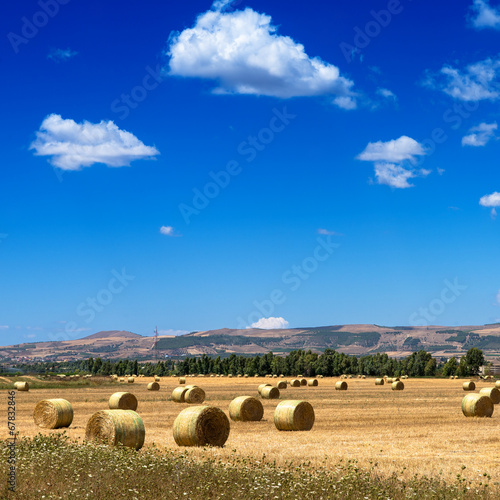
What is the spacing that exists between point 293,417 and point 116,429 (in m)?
8.79

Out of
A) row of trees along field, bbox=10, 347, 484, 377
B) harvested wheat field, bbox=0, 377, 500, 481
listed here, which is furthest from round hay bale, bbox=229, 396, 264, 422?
row of trees along field, bbox=10, 347, 484, 377

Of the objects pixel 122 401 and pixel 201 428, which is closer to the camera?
pixel 201 428

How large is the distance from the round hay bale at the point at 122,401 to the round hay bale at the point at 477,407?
56.1ft

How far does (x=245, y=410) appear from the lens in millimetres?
32562

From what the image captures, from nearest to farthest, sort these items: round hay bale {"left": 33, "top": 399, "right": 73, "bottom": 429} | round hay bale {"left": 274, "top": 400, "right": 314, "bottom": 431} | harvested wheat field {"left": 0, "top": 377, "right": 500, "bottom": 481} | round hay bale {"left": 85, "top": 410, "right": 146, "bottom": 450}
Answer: harvested wheat field {"left": 0, "top": 377, "right": 500, "bottom": 481} < round hay bale {"left": 85, "top": 410, "right": 146, "bottom": 450} < round hay bale {"left": 274, "top": 400, "right": 314, "bottom": 431} < round hay bale {"left": 33, "top": 399, "right": 73, "bottom": 429}

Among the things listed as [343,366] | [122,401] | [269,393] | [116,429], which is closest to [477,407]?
[122,401]

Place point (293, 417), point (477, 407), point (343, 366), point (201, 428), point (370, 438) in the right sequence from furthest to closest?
point (343, 366)
point (477, 407)
point (293, 417)
point (370, 438)
point (201, 428)

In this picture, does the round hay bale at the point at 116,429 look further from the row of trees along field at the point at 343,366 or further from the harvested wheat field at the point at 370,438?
the row of trees along field at the point at 343,366

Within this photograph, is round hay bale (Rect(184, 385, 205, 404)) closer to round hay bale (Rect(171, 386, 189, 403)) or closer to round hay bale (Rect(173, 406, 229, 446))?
round hay bale (Rect(171, 386, 189, 403))

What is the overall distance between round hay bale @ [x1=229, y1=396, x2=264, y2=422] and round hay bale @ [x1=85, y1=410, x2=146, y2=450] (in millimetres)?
10812

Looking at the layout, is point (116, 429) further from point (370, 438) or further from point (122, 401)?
point (122, 401)

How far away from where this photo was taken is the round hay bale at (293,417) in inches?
1107

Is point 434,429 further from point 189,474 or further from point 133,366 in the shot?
point 133,366

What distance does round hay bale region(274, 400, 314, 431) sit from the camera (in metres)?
28.1
